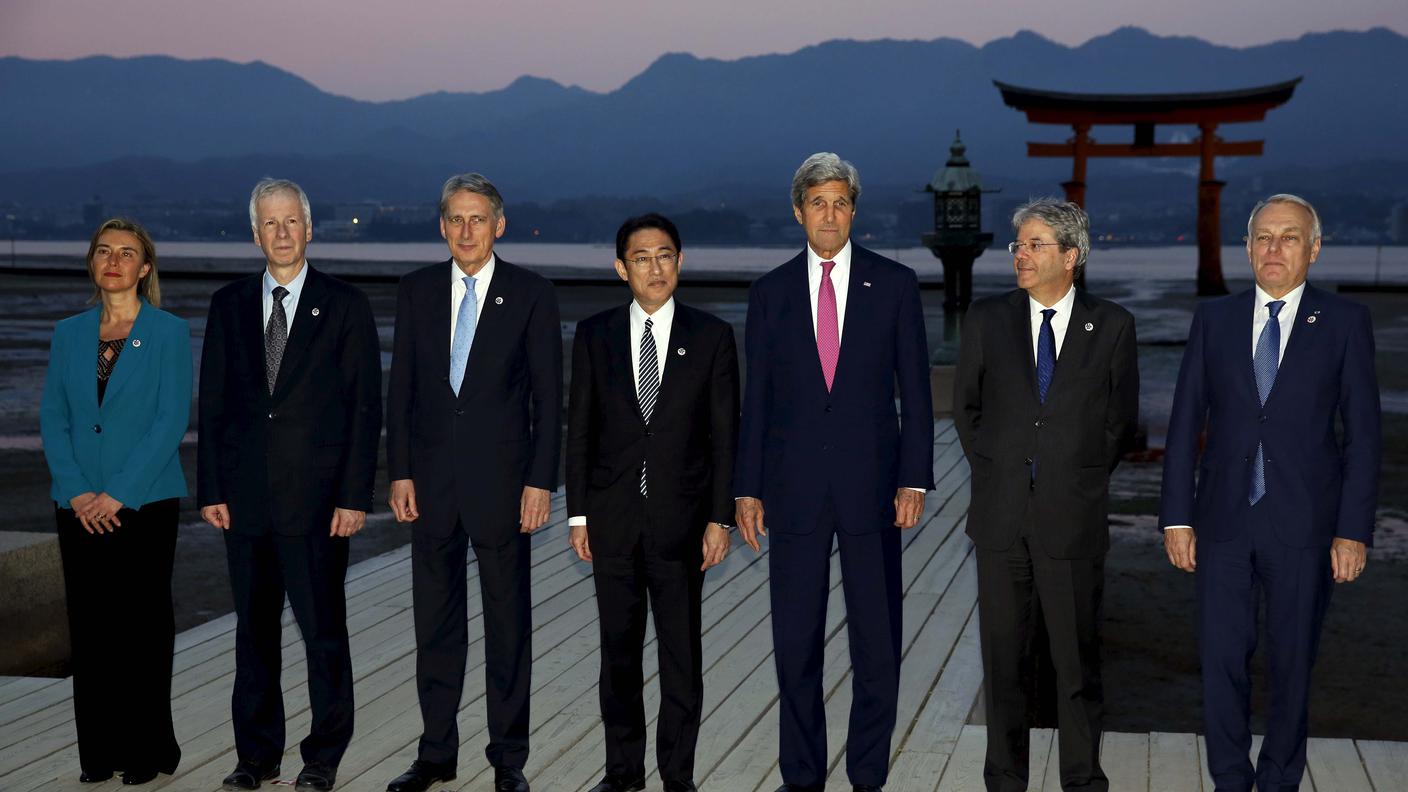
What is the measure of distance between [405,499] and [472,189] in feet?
2.78

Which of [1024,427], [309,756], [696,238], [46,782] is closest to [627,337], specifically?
[1024,427]

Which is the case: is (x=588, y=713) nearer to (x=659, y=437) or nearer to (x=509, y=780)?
(x=509, y=780)

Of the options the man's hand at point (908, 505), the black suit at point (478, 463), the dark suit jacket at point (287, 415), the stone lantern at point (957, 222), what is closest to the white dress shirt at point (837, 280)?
the man's hand at point (908, 505)

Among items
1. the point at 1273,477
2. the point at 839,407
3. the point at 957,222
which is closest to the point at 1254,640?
the point at 1273,477

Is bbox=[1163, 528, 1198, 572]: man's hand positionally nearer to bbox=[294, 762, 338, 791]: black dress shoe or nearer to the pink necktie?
the pink necktie

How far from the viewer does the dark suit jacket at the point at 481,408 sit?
3713 mm

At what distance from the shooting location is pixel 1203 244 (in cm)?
4194

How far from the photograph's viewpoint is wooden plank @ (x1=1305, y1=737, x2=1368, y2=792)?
12.5 ft

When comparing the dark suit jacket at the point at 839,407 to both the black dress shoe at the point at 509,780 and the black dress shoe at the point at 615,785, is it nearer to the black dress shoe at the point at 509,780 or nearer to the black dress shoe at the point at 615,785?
the black dress shoe at the point at 615,785

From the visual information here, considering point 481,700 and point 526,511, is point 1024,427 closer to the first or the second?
point 526,511

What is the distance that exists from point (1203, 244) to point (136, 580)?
41887 millimetres

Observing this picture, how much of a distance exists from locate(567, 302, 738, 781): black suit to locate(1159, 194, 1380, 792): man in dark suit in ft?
3.81

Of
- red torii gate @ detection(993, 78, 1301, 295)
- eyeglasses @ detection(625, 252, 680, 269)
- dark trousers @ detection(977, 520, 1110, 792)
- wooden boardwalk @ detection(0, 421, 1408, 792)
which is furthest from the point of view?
red torii gate @ detection(993, 78, 1301, 295)

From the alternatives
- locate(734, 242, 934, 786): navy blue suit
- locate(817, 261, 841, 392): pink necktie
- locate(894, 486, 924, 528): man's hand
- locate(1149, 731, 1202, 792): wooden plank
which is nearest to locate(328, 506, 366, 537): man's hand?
locate(734, 242, 934, 786): navy blue suit
